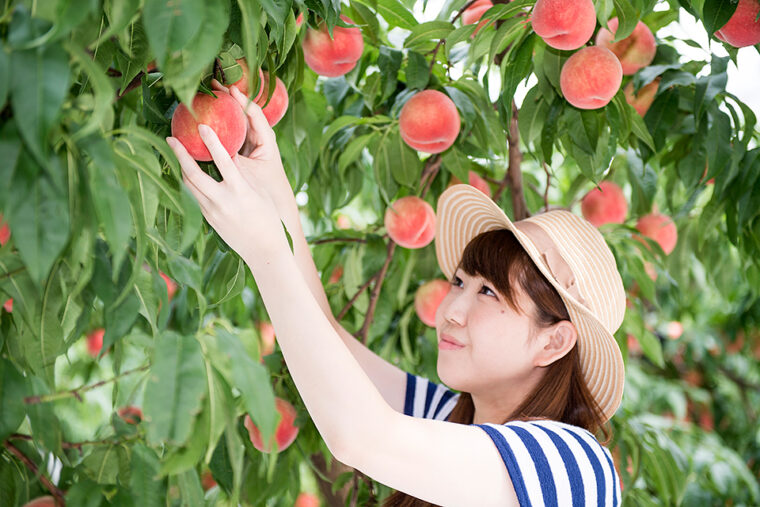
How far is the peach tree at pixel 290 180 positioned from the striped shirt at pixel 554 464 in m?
0.33

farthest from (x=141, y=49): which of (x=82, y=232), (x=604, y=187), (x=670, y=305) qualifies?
(x=670, y=305)

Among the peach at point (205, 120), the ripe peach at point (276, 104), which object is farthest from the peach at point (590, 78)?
the peach at point (205, 120)

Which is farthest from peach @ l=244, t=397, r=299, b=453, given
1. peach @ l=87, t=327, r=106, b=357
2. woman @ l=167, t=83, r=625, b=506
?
peach @ l=87, t=327, r=106, b=357

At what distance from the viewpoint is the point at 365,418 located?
0.83 m

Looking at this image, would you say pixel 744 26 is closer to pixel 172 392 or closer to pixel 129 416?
pixel 172 392

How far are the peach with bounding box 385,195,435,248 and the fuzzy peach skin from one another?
0.47 m

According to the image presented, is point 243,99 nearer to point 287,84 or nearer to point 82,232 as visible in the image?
point 287,84

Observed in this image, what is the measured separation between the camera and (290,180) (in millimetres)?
1204

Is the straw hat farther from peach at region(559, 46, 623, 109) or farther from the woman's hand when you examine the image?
the woman's hand

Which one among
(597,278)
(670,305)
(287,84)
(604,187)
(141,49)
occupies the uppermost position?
(141,49)

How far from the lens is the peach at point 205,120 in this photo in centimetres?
80

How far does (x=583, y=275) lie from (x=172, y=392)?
0.79 m

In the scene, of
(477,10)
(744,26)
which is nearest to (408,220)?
(477,10)

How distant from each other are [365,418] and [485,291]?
462mm
